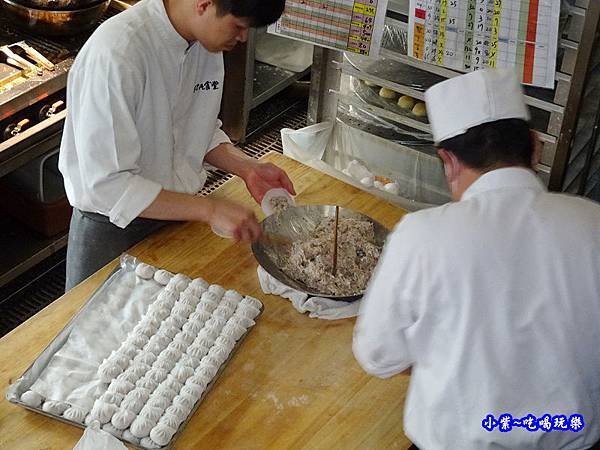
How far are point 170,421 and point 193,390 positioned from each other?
0.35 feet

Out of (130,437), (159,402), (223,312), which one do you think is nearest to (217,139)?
(223,312)

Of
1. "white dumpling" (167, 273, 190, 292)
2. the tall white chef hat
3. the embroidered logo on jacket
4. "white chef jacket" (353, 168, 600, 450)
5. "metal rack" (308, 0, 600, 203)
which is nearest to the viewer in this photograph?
"white chef jacket" (353, 168, 600, 450)

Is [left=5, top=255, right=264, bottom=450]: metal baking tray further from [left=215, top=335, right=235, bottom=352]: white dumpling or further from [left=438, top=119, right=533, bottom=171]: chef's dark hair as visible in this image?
[left=438, top=119, right=533, bottom=171]: chef's dark hair

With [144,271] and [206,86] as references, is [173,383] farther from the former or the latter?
[206,86]

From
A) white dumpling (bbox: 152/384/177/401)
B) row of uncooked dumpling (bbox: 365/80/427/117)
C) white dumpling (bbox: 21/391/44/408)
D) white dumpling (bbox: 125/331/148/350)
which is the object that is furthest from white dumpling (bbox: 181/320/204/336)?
row of uncooked dumpling (bbox: 365/80/427/117)

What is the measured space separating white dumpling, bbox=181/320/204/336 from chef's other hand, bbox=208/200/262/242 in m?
0.27

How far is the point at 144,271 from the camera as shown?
8.16 feet

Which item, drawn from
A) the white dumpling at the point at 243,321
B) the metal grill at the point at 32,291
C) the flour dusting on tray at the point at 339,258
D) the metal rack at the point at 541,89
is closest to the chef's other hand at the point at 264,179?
the flour dusting on tray at the point at 339,258

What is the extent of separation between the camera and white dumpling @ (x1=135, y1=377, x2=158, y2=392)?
2.18m

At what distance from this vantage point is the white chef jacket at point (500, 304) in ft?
5.72

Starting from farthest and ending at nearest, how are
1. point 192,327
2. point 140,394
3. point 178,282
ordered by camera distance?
1. point 178,282
2. point 192,327
3. point 140,394

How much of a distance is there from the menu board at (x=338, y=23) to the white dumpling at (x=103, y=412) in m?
1.85

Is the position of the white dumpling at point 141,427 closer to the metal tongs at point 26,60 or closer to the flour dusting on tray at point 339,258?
the flour dusting on tray at point 339,258

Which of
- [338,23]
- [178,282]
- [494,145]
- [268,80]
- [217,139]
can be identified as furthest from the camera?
[268,80]
